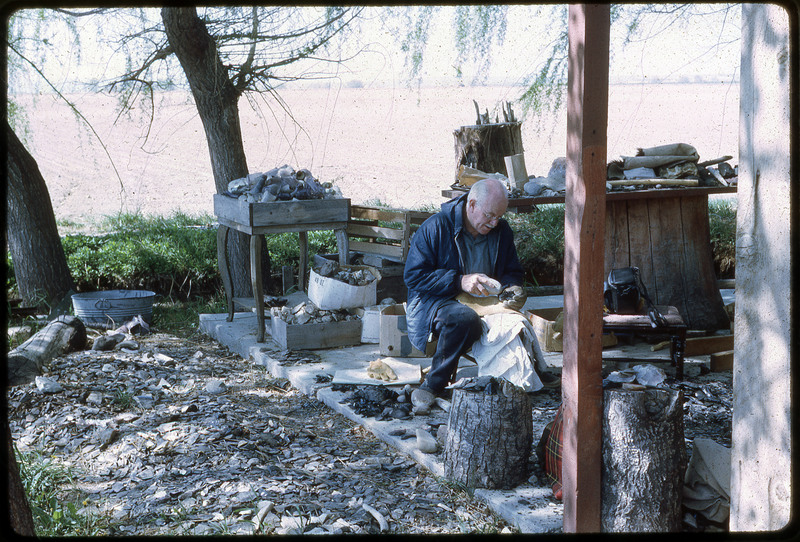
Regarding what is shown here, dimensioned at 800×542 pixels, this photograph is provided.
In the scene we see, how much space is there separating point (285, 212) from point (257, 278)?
27.3 inches

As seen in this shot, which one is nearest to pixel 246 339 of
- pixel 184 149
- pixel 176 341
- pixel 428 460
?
pixel 176 341

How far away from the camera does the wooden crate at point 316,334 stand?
6.57m

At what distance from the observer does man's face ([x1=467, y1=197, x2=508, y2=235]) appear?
4.88 meters

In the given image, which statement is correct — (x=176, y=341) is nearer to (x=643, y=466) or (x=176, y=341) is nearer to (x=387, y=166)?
(x=643, y=466)

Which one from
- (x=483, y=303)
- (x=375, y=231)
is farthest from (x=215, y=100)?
(x=483, y=303)

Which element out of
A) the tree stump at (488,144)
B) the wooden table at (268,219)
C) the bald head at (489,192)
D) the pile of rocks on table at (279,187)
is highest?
the tree stump at (488,144)

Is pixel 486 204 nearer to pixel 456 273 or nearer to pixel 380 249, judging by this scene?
pixel 456 273

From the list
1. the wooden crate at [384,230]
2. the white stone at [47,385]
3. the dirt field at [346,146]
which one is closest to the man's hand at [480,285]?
the wooden crate at [384,230]

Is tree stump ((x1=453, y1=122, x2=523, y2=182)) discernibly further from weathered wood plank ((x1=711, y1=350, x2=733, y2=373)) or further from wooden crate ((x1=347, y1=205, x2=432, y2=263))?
weathered wood plank ((x1=711, y1=350, x2=733, y2=373))

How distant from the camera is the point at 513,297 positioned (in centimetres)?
497

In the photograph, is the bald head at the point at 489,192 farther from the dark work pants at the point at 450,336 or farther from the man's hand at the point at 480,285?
the dark work pants at the point at 450,336

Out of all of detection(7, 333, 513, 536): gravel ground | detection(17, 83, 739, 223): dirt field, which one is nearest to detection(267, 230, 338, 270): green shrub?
detection(7, 333, 513, 536): gravel ground

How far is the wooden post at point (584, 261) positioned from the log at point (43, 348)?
4378mm

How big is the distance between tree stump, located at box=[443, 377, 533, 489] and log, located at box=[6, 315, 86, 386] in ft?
12.1
